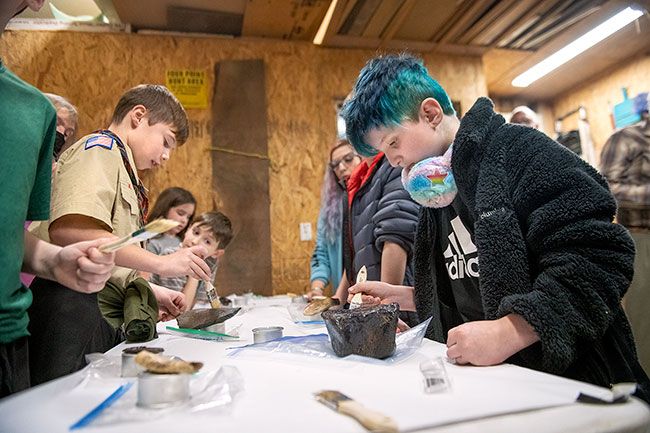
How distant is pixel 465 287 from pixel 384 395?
547 mm

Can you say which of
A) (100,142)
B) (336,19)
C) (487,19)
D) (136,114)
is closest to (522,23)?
(487,19)

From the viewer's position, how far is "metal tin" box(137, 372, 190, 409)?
0.50 metres

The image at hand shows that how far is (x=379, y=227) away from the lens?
1.62 metres

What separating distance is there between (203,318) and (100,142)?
519mm

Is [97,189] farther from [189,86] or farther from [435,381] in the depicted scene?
[189,86]

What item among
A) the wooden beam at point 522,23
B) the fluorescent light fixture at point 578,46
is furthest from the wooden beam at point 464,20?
the fluorescent light fixture at point 578,46

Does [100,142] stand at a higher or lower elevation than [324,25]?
lower

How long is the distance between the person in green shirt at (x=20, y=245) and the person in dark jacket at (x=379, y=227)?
102cm

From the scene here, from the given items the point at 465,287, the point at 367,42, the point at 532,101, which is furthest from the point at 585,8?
the point at 465,287

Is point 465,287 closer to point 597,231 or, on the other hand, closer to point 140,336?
point 597,231

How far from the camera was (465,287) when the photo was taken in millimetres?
1012

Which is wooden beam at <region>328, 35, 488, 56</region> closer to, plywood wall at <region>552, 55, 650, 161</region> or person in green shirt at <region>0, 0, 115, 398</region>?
plywood wall at <region>552, 55, 650, 161</region>

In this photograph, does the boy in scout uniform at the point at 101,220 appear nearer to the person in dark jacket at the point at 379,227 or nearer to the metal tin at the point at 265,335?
the metal tin at the point at 265,335

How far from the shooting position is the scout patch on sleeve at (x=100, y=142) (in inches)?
40.2
